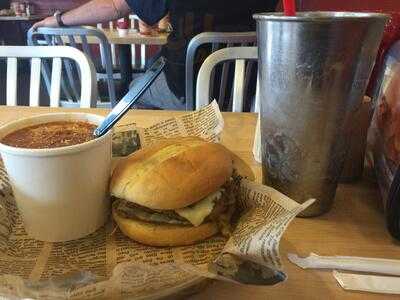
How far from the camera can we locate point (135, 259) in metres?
0.52

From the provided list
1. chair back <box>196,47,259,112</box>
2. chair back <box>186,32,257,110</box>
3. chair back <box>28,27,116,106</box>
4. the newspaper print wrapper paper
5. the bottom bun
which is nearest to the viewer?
the newspaper print wrapper paper

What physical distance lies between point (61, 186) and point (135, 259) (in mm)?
131

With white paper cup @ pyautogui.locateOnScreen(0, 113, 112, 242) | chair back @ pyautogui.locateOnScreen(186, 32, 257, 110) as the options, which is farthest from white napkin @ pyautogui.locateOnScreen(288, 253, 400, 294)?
chair back @ pyautogui.locateOnScreen(186, 32, 257, 110)

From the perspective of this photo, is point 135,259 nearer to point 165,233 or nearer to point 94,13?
point 165,233

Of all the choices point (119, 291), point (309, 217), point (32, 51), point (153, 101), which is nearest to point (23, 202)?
point (119, 291)

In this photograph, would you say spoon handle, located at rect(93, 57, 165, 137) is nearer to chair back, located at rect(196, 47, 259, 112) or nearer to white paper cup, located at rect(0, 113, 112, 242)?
white paper cup, located at rect(0, 113, 112, 242)

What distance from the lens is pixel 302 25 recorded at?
1.50 ft

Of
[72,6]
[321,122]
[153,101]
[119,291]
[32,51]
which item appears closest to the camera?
[119,291]

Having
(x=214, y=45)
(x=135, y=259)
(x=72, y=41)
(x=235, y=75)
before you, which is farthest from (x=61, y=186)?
(x=72, y=41)

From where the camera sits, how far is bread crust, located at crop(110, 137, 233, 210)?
1.71ft

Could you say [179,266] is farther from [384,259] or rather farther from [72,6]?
[72,6]

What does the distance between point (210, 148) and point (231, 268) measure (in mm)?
195

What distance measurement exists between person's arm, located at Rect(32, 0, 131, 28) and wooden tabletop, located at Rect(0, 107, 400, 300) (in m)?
1.61

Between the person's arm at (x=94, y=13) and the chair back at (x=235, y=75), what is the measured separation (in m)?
1.01
